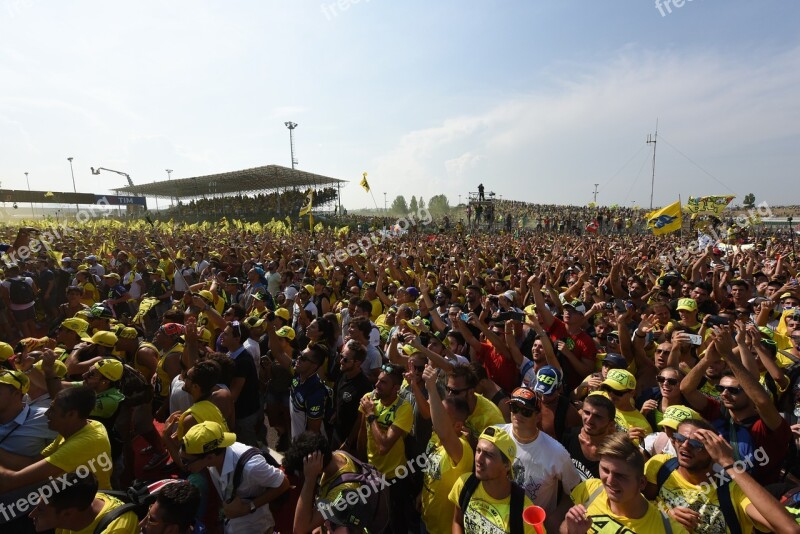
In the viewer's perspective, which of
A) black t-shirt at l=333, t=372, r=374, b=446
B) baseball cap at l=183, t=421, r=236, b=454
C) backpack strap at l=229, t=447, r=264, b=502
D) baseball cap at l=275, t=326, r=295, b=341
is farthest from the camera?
baseball cap at l=275, t=326, r=295, b=341

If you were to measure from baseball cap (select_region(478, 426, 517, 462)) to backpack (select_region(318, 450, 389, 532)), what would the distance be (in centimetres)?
70

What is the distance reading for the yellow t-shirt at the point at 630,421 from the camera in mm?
3048

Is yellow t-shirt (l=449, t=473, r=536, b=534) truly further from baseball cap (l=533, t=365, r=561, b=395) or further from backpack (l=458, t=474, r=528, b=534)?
baseball cap (l=533, t=365, r=561, b=395)

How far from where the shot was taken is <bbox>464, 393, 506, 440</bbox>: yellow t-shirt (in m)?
3.23

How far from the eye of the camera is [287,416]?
4906 mm

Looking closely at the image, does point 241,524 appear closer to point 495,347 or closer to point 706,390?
point 495,347

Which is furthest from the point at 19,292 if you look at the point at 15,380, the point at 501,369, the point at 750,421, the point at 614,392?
the point at 750,421

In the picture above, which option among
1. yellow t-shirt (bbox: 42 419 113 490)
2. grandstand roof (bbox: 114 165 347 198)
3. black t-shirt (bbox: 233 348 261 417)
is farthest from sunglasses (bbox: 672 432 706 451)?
grandstand roof (bbox: 114 165 347 198)

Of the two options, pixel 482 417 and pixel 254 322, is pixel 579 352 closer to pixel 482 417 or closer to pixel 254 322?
pixel 482 417

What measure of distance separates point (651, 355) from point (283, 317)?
15.2 ft

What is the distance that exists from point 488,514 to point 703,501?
1199mm

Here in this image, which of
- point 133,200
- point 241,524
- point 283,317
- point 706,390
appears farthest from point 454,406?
point 133,200

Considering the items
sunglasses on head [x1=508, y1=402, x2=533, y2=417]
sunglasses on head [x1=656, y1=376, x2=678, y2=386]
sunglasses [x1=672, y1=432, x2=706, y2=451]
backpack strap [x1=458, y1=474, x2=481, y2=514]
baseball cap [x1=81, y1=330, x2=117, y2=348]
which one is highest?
baseball cap [x1=81, y1=330, x2=117, y2=348]

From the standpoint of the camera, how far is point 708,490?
7.42ft
